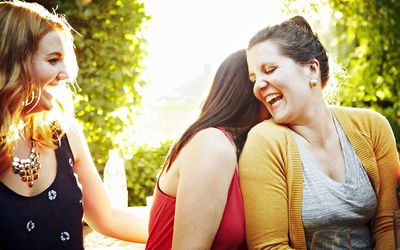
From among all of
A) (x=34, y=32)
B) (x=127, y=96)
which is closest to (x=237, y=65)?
(x=34, y=32)

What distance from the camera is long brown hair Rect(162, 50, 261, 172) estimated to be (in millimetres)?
2080

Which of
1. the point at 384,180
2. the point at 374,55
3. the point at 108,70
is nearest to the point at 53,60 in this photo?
the point at 384,180

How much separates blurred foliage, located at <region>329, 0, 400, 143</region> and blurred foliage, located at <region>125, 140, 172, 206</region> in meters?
2.12

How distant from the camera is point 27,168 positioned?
1.93m

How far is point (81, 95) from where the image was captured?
4.69 meters

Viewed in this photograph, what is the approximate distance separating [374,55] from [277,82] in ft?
12.8

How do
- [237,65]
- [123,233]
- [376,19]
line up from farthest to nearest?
1. [376,19]
2. [123,233]
3. [237,65]

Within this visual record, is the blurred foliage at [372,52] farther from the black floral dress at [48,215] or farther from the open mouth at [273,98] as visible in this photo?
the black floral dress at [48,215]

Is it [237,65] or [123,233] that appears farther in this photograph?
[123,233]

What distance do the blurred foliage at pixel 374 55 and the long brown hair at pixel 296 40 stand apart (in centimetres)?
330

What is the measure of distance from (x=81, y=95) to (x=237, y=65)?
9.14 feet

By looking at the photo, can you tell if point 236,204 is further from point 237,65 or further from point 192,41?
point 192,41

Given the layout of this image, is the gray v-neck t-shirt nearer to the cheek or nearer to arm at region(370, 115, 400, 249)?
arm at region(370, 115, 400, 249)

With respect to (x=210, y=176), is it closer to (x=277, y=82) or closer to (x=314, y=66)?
(x=277, y=82)
